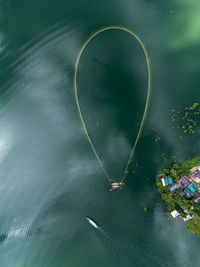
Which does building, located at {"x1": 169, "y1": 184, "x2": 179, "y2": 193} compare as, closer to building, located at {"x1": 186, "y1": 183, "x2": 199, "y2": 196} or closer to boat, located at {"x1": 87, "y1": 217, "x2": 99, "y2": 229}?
building, located at {"x1": 186, "y1": 183, "x2": 199, "y2": 196}

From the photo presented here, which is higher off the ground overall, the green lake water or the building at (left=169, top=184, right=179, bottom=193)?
the green lake water

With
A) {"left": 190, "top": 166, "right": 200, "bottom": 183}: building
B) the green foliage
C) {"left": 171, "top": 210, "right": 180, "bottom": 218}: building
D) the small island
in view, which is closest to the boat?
the small island

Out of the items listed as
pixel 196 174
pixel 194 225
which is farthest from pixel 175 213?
pixel 196 174

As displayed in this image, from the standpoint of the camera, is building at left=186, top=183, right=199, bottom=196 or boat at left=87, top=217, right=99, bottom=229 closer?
building at left=186, top=183, right=199, bottom=196

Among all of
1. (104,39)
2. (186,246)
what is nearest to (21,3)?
(104,39)

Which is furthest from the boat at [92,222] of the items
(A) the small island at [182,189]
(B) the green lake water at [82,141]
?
(A) the small island at [182,189]

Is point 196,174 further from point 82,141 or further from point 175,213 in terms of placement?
point 82,141
